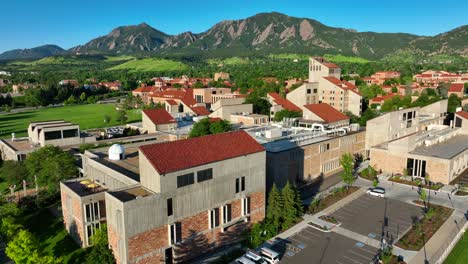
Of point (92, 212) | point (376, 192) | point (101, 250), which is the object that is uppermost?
point (92, 212)

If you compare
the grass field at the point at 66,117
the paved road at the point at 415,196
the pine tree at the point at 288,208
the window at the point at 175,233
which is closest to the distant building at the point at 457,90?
the paved road at the point at 415,196

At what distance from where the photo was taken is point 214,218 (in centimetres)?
3169

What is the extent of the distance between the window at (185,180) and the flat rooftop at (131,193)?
2.40m

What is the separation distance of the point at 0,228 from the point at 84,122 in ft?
239

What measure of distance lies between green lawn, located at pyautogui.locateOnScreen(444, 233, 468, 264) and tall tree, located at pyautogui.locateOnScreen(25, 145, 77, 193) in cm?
4097

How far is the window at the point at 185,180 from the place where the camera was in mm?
28859

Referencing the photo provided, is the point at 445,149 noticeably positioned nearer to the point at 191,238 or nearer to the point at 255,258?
the point at 255,258

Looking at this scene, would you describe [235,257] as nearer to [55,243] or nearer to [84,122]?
[55,243]

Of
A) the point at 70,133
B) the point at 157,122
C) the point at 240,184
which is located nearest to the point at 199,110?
the point at 157,122

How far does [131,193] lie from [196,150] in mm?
6376

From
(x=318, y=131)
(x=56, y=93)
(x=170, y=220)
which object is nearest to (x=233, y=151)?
(x=170, y=220)

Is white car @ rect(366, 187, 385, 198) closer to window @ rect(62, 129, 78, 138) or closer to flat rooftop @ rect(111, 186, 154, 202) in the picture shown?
flat rooftop @ rect(111, 186, 154, 202)

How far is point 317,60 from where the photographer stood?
95938 millimetres

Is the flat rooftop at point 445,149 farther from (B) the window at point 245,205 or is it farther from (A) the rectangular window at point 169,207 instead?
(A) the rectangular window at point 169,207
